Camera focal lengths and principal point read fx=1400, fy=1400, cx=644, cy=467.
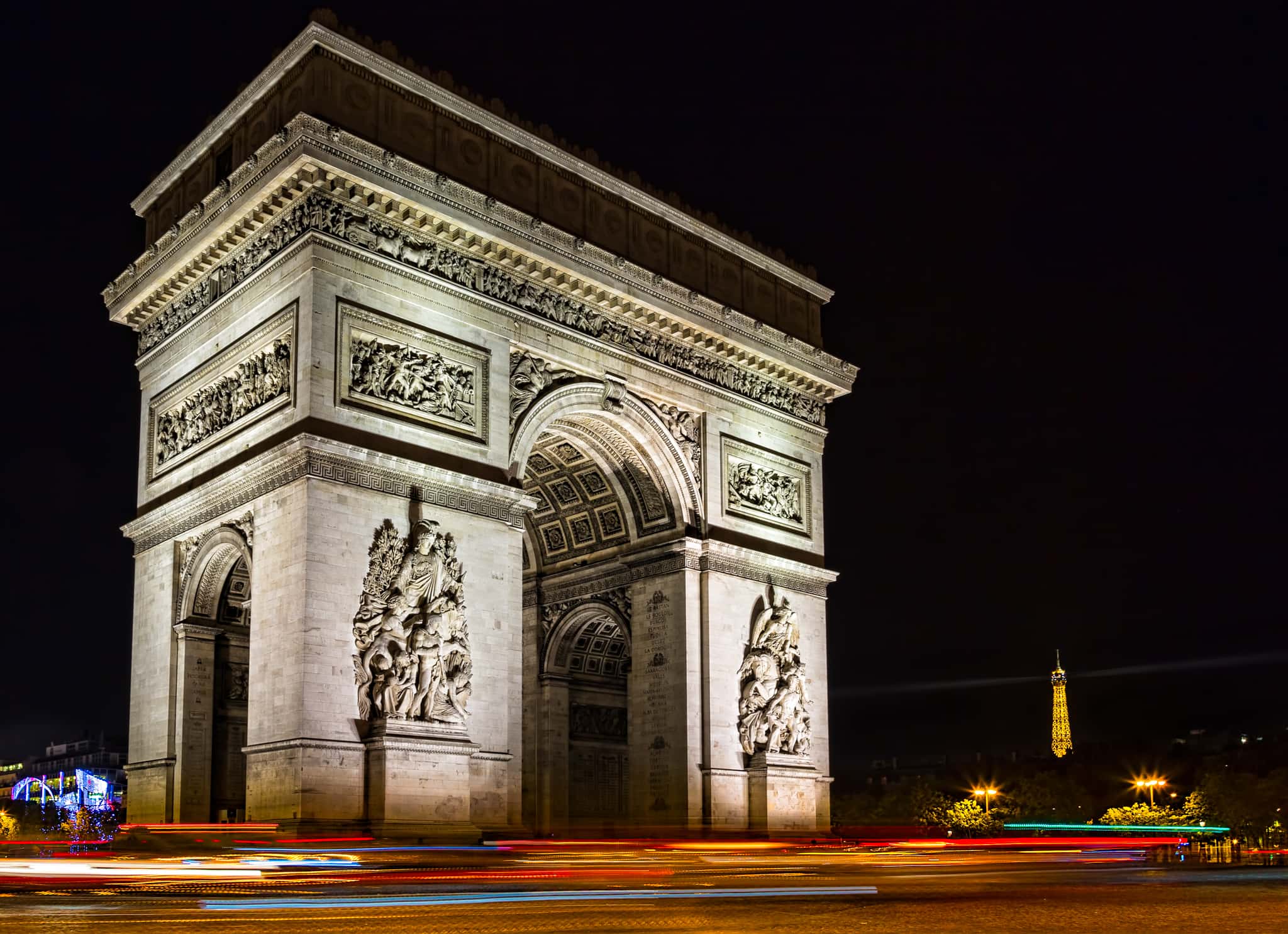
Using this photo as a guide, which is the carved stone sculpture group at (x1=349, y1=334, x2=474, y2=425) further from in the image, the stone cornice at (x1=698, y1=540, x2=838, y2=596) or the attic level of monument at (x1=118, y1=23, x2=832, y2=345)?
the stone cornice at (x1=698, y1=540, x2=838, y2=596)

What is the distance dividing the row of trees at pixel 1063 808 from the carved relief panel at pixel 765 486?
21.2 m

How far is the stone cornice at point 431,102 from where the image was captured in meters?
27.3

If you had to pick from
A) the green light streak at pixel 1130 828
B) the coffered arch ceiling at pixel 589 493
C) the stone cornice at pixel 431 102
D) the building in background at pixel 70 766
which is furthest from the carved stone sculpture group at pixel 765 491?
the building in background at pixel 70 766

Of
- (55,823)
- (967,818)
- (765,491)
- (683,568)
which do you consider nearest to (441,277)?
(683,568)

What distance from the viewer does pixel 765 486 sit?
34.9m

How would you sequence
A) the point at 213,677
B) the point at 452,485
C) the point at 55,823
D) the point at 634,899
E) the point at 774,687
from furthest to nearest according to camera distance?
the point at 55,823, the point at 774,687, the point at 213,677, the point at 452,485, the point at 634,899

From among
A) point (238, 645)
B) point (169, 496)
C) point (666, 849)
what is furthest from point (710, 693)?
point (169, 496)

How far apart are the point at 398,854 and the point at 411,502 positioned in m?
6.91

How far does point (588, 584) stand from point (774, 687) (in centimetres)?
535

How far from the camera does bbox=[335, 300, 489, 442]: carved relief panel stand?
85.9ft

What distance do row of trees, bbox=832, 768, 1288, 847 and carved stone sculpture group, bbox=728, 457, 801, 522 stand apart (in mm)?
21418

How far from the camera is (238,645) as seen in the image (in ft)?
94.3

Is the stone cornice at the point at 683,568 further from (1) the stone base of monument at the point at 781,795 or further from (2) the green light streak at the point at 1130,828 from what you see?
(2) the green light streak at the point at 1130,828

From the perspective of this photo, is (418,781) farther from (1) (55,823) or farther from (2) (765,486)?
(1) (55,823)
